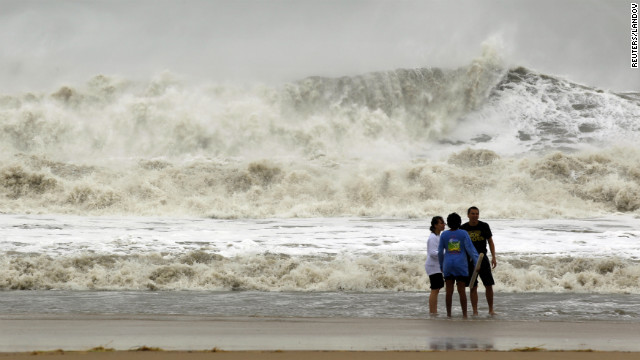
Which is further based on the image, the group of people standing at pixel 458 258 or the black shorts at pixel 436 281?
the black shorts at pixel 436 281

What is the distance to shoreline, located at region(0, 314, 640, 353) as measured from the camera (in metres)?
4.93

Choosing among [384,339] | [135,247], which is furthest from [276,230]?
[384,339]

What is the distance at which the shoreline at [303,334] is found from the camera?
493cm

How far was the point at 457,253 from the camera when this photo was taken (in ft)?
23.1

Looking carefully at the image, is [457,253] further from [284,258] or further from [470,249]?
[284,258]

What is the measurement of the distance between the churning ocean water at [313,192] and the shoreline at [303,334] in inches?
28.4

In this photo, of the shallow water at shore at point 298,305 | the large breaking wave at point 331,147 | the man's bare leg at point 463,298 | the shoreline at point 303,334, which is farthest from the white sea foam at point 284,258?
the large breaking wave at point 331,147

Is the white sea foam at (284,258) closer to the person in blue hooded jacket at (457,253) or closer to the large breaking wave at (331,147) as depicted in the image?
the person in blue hooded jacket at (457,253)

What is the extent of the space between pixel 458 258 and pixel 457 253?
2.0 inches

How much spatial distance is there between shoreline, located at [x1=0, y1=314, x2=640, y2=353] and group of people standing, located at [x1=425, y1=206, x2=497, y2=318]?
0.46m

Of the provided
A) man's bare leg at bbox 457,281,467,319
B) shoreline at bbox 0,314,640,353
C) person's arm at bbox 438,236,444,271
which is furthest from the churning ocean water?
shoreline at bbox 0,314,640,353

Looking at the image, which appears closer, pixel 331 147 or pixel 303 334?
pixel 303 334

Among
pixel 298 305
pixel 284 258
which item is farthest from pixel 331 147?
pixel 298 305

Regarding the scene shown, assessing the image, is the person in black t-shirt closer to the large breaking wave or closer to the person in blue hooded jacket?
the person in blue hooded jacket
